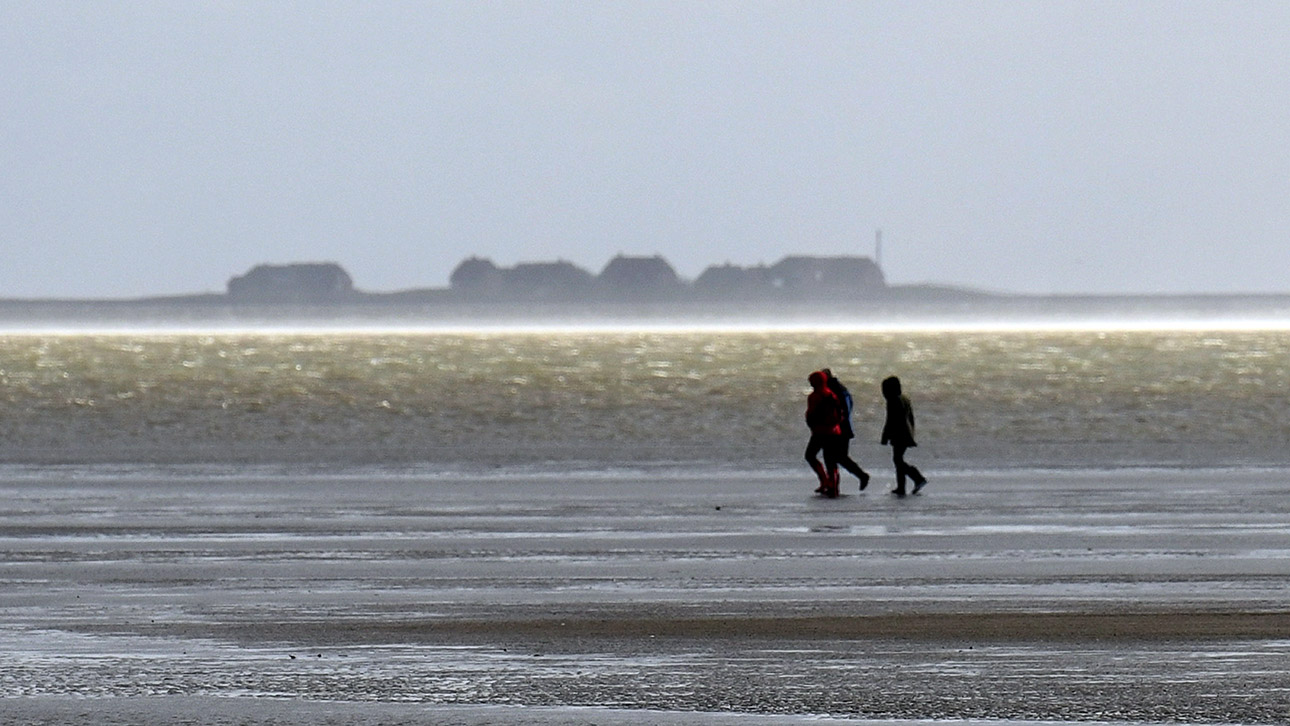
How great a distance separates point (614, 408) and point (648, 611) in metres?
30.0

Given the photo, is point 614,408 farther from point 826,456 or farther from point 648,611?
point 648,611

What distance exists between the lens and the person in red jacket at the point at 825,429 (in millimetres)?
22016

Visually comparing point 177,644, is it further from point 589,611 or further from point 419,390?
Answer: point 419,390

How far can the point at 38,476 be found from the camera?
25.9m

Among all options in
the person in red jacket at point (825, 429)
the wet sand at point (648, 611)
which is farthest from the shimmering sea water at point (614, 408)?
the wet sand at point (648, 611)

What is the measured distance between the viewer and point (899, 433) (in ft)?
75.2

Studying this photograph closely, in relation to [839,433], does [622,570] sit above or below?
below

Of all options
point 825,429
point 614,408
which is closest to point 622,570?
point 825,429

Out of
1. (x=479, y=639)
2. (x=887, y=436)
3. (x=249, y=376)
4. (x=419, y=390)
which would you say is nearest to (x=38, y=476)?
(x=887, y=436)

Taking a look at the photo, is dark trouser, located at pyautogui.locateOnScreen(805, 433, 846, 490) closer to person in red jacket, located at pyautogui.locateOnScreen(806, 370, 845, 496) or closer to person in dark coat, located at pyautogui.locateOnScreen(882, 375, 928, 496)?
person in red jacket, located at pyautogui.locateOnScreen(806, 370, 845, 496)

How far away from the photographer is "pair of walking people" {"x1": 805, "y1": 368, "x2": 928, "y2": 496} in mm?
22062

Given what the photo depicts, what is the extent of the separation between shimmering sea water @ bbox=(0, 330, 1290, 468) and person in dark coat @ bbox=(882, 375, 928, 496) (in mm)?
4445

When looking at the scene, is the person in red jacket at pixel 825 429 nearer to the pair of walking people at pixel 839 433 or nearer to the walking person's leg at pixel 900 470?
the pair of walking people at pixel 839 433

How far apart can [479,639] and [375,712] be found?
6.64 feet
